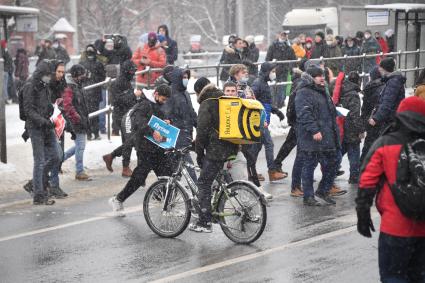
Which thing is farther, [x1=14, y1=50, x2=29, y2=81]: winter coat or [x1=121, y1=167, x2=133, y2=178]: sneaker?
[x1=14, y1=50, x2=29, y2=81]: winter coat

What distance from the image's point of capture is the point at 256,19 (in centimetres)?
7306

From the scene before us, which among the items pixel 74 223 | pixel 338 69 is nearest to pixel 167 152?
pixel 74 223

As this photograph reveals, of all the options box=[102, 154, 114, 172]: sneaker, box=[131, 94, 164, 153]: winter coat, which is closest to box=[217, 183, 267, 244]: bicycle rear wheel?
box=[131, 94, 164, 153]: winter coat

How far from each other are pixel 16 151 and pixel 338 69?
10179 mm

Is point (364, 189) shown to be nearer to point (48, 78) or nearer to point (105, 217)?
point (105, 217)

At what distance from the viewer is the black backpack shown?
6.11m

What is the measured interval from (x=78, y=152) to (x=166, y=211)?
4570mm

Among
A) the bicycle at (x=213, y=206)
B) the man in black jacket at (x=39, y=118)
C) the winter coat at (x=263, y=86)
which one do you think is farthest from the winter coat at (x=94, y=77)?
the bicycle at (x=213, y=206)

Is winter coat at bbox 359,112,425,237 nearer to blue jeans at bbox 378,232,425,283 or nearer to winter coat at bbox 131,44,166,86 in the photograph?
blue jeans at bbox 378,232,425,283

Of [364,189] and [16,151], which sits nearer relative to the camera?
[364,189]

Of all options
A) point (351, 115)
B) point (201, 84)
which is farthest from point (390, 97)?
point (201, 84)

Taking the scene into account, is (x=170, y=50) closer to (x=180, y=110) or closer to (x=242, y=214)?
(x=180, y=110)

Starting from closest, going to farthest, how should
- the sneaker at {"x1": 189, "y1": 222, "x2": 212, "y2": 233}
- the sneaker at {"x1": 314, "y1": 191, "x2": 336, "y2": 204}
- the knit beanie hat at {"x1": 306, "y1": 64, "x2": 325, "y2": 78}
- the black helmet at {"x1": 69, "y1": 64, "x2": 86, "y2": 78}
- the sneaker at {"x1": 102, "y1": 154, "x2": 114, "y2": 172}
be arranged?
the sneaker at {"x1": 189, "y1": 222, "x2": 212, "y2": 233}
the knit beanie hat at {"x1": 306, "y1": 64, "x2": 325, "y2": 78}
the sneaker at {"x1": 314, "y1": 191, "x2": 336, "y2": 204}
the black helmet at {"x1": 69, "y1": 64, "x2": 86, "y2": 78}
the sneaker at {"x1": 102, "y1": 154, "x2": 114, "y2": 172}

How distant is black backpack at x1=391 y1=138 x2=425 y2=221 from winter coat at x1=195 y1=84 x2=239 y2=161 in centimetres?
381
